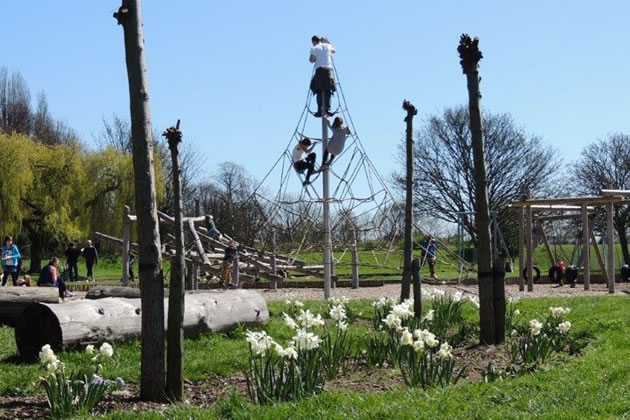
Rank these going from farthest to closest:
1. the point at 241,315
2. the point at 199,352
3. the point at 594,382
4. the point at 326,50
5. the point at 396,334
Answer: the point at 326,50, the point at 241,315, the point at 199,352, the point at 396,334, the point at 594,382

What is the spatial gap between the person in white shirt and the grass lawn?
29.5ft

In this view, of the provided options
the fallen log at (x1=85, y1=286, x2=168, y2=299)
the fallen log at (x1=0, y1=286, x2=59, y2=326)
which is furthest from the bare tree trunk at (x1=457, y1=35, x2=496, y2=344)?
the fallen log at (x1=0, y1=286, x2=59, y2=326)

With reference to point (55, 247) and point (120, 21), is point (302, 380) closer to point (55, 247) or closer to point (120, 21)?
point (120, 21)

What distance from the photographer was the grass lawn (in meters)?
5.90

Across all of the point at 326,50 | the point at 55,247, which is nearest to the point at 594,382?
the point at 326,50

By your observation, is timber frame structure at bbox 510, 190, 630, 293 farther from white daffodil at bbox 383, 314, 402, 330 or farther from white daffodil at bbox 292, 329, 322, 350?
white daffodil at bbox 292, 329, 322, 350

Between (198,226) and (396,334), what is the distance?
18142 mm

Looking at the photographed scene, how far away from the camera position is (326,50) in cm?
1853

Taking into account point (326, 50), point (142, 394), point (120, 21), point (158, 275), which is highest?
point (326, 50)

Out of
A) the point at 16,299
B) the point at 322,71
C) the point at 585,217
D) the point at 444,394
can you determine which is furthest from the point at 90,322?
the point at 585,217

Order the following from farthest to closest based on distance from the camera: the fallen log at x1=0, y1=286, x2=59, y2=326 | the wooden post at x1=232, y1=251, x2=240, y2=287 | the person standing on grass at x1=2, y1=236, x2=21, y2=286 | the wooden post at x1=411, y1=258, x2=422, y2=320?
the person standing on grass at x1=2, y1=236, x2=21, y2=286 → the wooden post at x1=232, y1=251, x2=240, y2=287 → the fallen log at x1=0, y1=286, x2=59, y2=326 → the wooden post at x1=411, y1=258, x2=422, y2=320

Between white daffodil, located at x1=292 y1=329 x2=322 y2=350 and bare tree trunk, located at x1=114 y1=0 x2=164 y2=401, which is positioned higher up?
bare tree trunk, located at x1=114 y1=0 x2=164 y2=401

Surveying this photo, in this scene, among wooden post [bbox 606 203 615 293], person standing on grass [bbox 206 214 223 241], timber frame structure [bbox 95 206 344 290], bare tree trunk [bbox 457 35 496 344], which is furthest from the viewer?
person standing on grass [bbox 206 214 223 241]

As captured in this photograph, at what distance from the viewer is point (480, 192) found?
1000 centimetres
